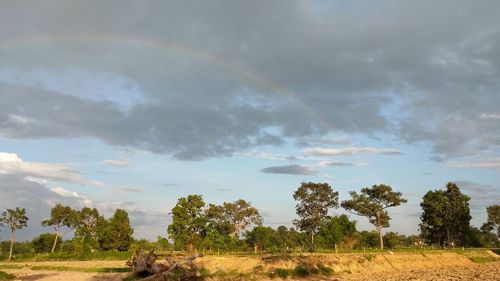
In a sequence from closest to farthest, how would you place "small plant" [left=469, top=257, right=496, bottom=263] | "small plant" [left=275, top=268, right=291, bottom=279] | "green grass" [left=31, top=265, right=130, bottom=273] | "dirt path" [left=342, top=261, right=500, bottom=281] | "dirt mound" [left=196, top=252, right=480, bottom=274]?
"dirt path" [left=342, top=261, right=500, bottom=281] < "small plant" [left=275, top=268, right=291, bottom=279] < "dirt mound" [left=196, top=252, right=480, bottom=274] < "green grass" [left=31, top=265, right=130, bottom=273] < "small plant" [left=469, top=257, right=496, bottom=263]

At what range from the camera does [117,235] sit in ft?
329

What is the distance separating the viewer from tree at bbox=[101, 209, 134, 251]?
100125mm

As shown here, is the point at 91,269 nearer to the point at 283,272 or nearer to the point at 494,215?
the point at 283,272

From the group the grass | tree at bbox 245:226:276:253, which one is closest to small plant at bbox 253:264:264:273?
the grass

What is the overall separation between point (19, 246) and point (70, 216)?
71922mm

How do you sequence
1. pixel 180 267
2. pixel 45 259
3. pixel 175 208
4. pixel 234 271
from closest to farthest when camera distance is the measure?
pixel 180 267
pixel 234 271
pixel 45 259
pixel 175 208

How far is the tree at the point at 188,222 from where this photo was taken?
9125 centimetres

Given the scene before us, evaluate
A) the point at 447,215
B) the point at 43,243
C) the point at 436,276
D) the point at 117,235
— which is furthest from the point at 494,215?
the point at 43,243

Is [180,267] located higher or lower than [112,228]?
lower

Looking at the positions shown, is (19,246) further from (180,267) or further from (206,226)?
(180,267)

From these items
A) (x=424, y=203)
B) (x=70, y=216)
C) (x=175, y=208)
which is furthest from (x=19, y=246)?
(x=424, y=203)

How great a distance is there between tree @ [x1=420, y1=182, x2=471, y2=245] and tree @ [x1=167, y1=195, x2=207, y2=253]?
5452 centimetres

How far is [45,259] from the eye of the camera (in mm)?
82688

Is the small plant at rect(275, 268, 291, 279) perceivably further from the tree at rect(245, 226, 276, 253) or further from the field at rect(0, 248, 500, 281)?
the tree at rect(245, 226, 276, 253)
